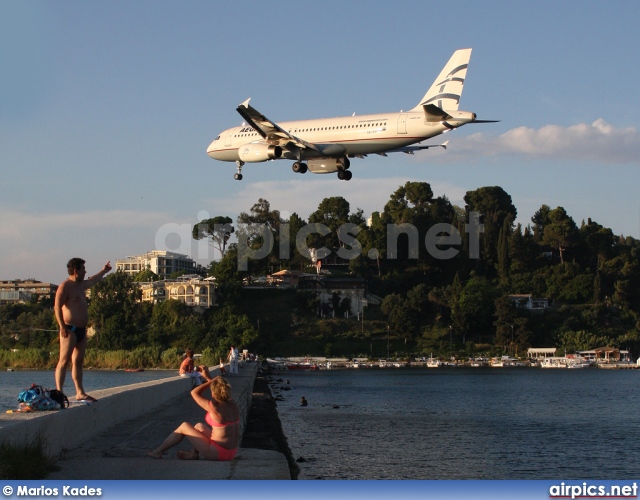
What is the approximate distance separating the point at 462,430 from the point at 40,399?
31.4 meters

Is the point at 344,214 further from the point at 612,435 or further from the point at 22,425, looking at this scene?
the point at 22,425

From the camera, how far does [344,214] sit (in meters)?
155

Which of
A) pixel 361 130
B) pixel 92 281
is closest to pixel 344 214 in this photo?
pixel 361 130

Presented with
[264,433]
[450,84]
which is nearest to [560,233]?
[450,84]

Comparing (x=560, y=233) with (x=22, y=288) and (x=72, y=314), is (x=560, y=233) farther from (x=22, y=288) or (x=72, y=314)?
(x=72, y=314)

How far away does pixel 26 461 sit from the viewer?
10.2 metres

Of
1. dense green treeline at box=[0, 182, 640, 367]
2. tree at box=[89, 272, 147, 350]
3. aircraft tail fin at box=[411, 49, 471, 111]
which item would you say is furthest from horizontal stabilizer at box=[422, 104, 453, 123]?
tree at box=[89, 272, 147, 350]

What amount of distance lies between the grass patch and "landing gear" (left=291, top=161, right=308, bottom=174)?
34.9 metres

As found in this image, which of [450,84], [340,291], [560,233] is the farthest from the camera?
[560,233]

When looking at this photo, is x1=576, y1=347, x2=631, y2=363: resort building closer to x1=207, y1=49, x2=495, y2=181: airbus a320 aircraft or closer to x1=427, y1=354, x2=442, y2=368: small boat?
x1=427, y1=354, x2=442, y2=368: small boat

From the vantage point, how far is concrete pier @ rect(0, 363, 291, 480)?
10836 millimetres

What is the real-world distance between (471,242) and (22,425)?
136m

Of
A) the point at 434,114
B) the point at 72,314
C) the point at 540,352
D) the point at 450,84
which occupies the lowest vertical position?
the point at 540,352
